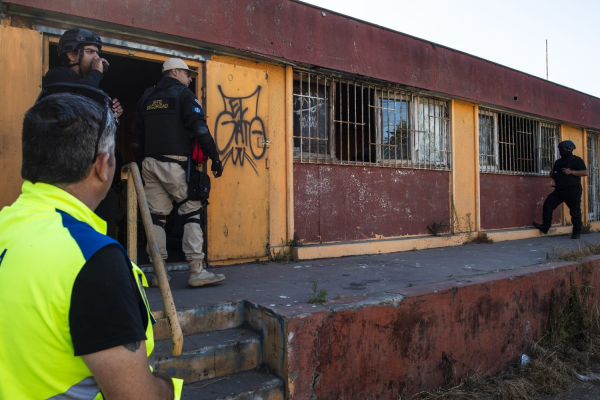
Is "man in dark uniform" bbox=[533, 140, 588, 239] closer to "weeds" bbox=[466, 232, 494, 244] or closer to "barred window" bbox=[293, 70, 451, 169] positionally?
"weeds" bbox=[466, 232, 494, 244]

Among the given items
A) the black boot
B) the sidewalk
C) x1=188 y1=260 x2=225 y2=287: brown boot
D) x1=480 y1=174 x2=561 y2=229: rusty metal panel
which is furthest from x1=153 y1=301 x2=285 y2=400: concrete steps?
the black boot

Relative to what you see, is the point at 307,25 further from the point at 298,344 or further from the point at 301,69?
the point at 298,344

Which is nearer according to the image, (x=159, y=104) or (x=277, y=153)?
(x=159, y=104)

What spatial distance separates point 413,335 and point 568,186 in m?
6.89

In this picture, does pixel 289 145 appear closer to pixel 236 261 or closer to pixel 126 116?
pixel 236 261

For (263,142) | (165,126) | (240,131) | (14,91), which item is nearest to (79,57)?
(165,126)

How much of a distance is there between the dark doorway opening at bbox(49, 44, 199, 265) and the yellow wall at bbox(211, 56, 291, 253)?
101cm

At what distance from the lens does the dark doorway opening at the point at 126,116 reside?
547 centimetres

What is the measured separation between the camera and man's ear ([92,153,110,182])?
1.14 metres

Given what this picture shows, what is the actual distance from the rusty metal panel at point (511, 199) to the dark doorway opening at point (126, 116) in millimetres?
5645

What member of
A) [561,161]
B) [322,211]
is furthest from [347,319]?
[561,161]

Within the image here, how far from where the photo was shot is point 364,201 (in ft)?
20.6

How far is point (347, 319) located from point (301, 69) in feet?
12.6

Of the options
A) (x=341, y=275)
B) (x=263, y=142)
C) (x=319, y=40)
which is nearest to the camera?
(x=341, y=275)
